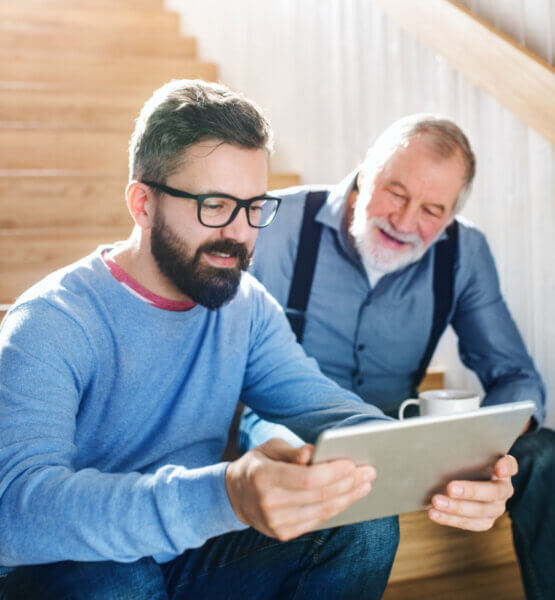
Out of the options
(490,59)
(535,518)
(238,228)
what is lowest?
→ (535,518)

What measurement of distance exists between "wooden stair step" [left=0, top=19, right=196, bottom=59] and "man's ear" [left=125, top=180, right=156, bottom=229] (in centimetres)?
204

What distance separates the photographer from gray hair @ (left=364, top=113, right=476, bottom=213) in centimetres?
165

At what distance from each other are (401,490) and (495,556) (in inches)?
30.5

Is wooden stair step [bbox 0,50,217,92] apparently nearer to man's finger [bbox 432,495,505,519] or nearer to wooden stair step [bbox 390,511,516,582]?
wooden stair step [bbox 390,511,516,582]

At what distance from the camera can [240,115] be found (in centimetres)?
110

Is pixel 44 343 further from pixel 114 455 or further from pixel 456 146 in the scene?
pixel 456 146

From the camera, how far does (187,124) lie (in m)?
1.08

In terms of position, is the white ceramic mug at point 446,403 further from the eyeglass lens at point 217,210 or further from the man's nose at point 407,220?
the eyeglass lens at point 217,210

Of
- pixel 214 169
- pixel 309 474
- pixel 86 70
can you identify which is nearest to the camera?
pixel 309 474

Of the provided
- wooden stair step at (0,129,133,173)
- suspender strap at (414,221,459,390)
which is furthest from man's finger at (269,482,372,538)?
wooden stair step at (0,129,133,173)

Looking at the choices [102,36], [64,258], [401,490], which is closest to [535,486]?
[401,490]

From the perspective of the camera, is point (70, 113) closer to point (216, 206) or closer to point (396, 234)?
point (396, 234)

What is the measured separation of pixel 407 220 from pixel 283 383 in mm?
568

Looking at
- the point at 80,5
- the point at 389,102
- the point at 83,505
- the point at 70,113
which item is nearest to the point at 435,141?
the point at 389,102
